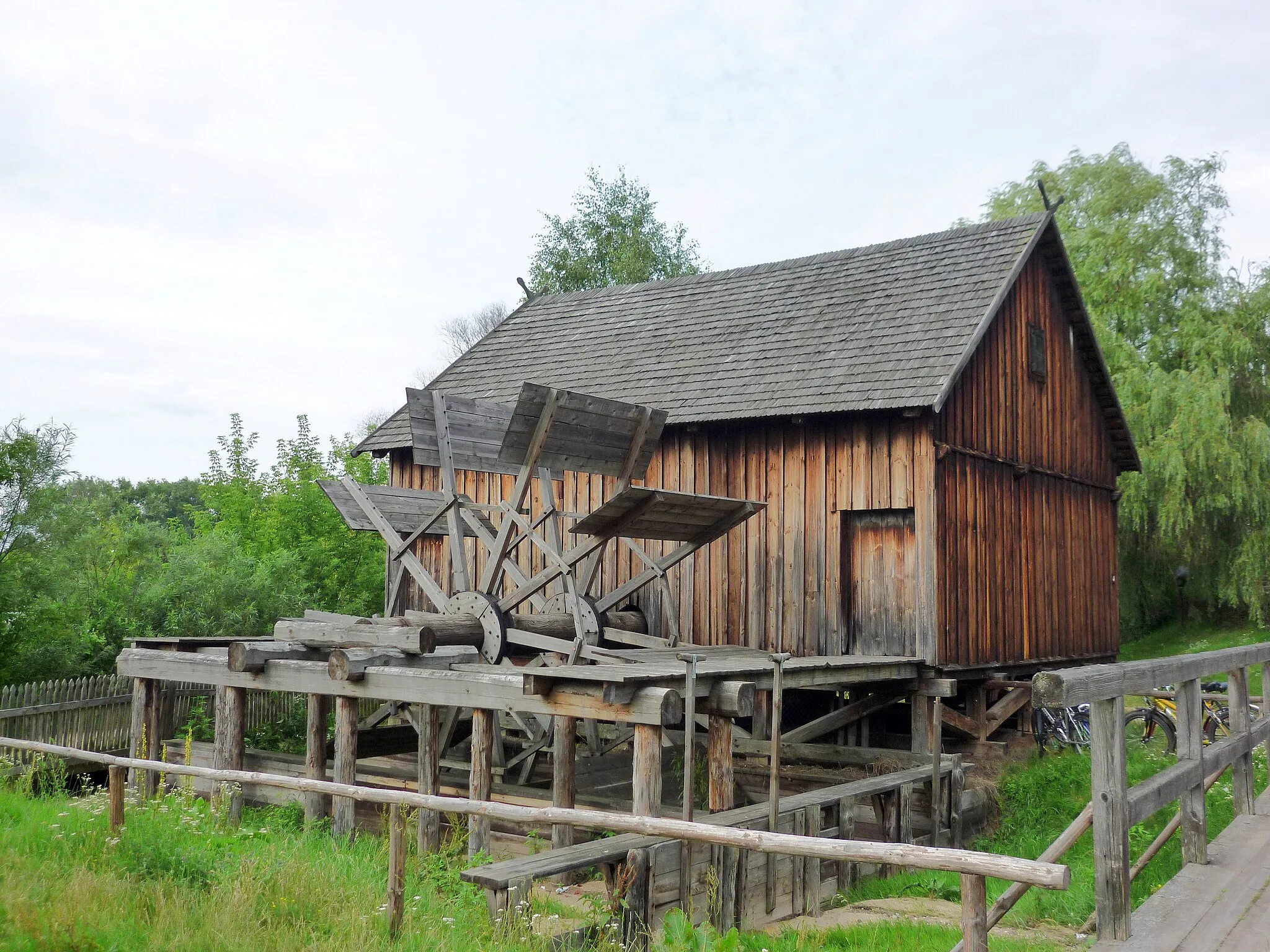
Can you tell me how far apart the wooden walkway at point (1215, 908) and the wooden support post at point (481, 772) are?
4.54 meters

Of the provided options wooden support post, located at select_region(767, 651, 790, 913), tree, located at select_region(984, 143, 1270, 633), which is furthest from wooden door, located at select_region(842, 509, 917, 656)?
tree, located at select_region(984, 143, 1270, 633)

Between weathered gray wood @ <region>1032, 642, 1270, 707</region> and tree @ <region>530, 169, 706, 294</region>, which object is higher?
tree @ <region>530, 169, 706, 294</region>

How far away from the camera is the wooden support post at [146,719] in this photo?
35.8ft

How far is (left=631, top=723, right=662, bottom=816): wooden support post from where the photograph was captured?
7.14 m

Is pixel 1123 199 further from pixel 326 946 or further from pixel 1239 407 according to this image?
pixel 326 946

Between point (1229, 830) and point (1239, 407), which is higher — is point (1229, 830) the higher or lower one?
the lower one

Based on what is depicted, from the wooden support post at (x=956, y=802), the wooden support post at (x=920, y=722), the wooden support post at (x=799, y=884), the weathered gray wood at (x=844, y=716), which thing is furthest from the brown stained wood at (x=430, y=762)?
the wooden support post at (x=920, y=722)

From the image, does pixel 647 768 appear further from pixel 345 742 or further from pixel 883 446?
pixel 883 446

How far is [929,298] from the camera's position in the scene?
12.4m

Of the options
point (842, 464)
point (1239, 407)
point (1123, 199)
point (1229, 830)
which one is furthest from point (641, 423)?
point (1123, 199)

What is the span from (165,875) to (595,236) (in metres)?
30.2

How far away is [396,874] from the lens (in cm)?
528

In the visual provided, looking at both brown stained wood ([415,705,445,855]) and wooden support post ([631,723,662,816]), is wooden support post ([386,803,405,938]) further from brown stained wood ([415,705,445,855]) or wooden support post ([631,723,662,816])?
brown stained wood ([415,705,445,855])

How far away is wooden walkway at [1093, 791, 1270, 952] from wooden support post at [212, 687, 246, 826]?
25.5ft
